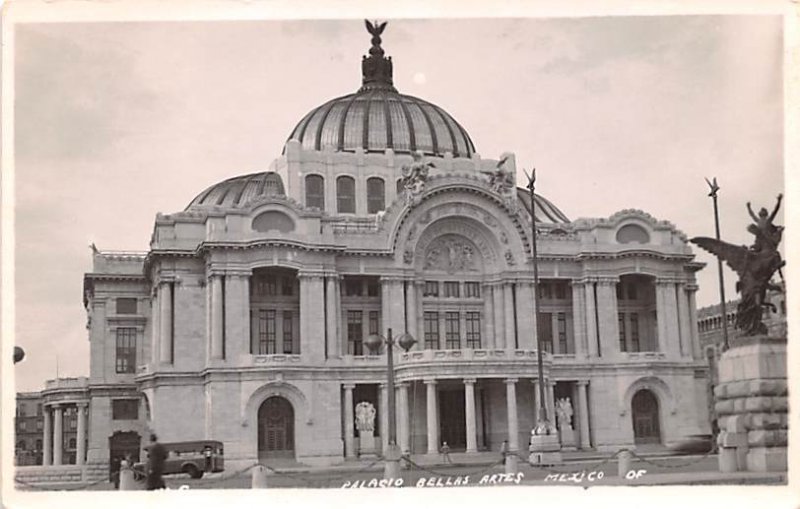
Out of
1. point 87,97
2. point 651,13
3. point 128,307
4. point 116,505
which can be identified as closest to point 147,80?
point 87,97

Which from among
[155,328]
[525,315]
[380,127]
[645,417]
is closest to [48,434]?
[155,328]

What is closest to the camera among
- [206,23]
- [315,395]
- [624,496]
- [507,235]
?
[624,496]

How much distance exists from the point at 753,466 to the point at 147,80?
63.1ft

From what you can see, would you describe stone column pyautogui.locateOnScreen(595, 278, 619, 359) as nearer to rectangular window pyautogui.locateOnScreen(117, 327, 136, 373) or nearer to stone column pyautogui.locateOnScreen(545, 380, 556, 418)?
stone column pyautogui.locateOnScreen(545, 380, 556, 418)

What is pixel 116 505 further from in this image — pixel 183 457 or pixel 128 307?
pixel 128 307

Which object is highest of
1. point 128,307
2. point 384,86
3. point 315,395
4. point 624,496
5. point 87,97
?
point 384,86

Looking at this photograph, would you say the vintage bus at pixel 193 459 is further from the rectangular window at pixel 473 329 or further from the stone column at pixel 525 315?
the stone column at pixel 525 315

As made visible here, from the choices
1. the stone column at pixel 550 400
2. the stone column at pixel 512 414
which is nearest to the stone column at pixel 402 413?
the stone column at pixel 512 414

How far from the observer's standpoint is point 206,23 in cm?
2914

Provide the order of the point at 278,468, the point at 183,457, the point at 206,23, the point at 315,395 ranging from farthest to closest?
the point at 315,395
the point at 278,468
the point at 183,457
the point at 206,23

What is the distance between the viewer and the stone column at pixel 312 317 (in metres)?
48.5

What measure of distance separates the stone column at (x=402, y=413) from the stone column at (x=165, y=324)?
9.85 meters

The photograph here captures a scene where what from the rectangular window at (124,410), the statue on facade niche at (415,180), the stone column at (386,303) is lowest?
the rectangular window at (124,410)

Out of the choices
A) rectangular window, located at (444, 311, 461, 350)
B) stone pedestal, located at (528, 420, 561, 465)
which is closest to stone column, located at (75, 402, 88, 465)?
rectangular window, located at (444, 311, 461, 350)
